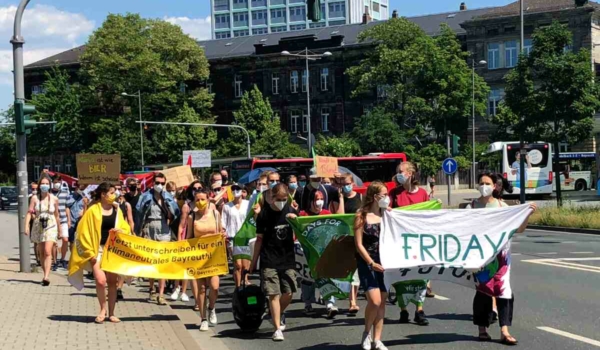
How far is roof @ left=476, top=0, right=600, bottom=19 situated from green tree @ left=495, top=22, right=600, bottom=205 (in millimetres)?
36064

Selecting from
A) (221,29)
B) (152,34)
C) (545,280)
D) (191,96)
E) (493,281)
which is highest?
(221,29)

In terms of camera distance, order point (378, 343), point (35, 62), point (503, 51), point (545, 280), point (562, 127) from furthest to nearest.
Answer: point (35, 62) → point (503, 51) → point (562, 127) → point (545, 280) → point (378, 343)

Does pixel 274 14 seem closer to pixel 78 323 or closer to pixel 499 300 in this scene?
pixel 78 323

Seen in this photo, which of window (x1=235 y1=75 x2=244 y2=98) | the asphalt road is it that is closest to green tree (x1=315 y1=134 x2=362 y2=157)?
window (x1=235 y1=75 x2=244 y2=98)

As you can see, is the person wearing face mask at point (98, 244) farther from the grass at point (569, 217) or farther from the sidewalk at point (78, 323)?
the grass at point (569, 217)

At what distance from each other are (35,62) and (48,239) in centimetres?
8679

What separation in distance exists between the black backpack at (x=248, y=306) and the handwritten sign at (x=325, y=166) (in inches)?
193

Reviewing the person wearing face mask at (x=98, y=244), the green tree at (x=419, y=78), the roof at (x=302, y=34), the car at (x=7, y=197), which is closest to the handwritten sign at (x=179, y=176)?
the person wearing face mask at (x=98, y=244)

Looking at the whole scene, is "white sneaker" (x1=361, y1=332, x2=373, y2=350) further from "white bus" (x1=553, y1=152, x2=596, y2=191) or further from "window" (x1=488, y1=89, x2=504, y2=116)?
"window" (x1=488, y1=89, x2=504, y2=116)

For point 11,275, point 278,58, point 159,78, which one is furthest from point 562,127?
point 278,58

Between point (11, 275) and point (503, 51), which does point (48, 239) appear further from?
point (503, 51)

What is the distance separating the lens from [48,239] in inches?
585

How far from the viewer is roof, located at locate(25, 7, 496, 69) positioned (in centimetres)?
8056

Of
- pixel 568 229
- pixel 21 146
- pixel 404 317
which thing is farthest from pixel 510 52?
pixel 404 317
